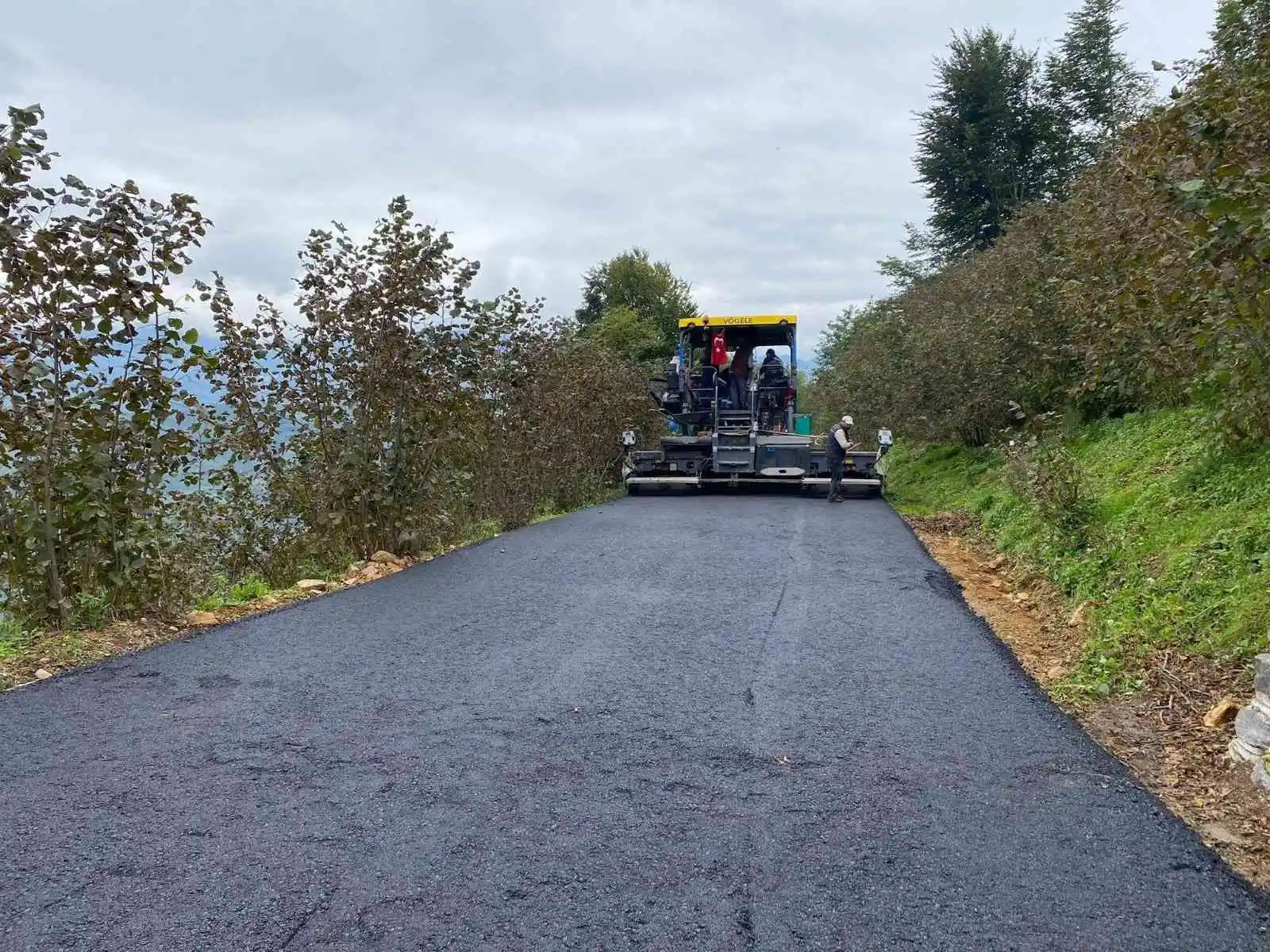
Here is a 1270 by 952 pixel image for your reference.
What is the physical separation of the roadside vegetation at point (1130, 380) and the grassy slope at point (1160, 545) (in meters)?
0.02

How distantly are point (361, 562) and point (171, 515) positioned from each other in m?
2.25

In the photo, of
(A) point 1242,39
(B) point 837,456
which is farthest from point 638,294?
(A) point 1242,39

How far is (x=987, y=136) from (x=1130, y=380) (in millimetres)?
19214

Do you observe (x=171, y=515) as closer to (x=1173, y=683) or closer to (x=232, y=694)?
(x=232, y=694)

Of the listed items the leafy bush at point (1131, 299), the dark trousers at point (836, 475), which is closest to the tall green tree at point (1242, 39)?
the leafy bush at point (1131, 299)

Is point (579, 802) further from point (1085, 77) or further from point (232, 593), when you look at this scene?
point (1085, 77)

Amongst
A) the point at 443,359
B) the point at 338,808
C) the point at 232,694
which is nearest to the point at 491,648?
the point at 232,694

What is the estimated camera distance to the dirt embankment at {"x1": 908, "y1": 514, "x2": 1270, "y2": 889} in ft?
11.4

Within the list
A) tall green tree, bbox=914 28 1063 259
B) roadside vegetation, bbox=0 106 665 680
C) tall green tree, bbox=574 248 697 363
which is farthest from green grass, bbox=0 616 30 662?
tall green tree, bbox=574 248 697 363

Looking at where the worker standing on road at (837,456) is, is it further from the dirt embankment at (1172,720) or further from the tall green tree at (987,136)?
the tall green tree at (987,136)

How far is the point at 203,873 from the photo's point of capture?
Answer: 2.96 m

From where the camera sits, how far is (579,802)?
11.5 ft

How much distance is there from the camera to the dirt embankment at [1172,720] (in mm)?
3488

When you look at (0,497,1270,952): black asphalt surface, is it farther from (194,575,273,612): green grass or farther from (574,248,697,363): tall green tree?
(574,248,697,363): tall green tree
